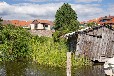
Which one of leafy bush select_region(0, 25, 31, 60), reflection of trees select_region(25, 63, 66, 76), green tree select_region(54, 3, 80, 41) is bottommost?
reflection of trees select_region(25, 63, 66, 76)

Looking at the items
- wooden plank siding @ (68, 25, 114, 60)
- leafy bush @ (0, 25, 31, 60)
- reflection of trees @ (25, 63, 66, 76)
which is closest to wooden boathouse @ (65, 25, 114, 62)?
wooden plank siding @ (68, 25, 114, 60)

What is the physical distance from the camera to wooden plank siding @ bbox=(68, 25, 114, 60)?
26.8m

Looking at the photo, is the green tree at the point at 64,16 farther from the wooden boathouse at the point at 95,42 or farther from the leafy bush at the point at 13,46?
the wooden boathouse at the point at 95,42

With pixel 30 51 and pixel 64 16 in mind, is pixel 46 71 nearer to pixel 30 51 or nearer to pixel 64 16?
pixel 30 51

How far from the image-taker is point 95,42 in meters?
27.1

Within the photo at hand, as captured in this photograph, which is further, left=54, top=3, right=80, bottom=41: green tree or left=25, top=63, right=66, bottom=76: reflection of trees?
left=54, top=3, right=80, bottom=41: green tree

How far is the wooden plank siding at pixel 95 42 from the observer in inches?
1054

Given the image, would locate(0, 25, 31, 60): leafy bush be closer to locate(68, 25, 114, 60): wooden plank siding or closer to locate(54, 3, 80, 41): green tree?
locate(68, 25, 114, 60): wooden plank siding

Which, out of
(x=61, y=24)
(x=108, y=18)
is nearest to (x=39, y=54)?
(x=61, y=24)

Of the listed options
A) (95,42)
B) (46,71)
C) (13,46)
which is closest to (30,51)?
(13,46)

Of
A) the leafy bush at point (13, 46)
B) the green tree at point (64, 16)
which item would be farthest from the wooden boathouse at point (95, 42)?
the green tree at point (64, 16)

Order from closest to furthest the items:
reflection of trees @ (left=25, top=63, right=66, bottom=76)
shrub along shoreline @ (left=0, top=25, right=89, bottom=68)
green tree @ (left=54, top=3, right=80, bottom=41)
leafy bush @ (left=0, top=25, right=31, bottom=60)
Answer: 1. reflection of trees @ (left=25, top=63, right=66, bottom=76)
2. shrub along shoreline @ (left=0, top=25, right=89, bottom=68)
3. leafy bush @ (left=0, top=25, right=31, bottom=60)
4. green tree @ (left=54, top=3, right=80, bottom=41)

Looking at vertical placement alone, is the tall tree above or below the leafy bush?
above

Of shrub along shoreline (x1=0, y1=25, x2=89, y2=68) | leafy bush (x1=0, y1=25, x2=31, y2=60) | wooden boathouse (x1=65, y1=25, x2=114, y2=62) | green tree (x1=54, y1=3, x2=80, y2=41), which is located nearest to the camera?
shrub along shoreline (x1=0, y1=25, x2=89, y2=68)
